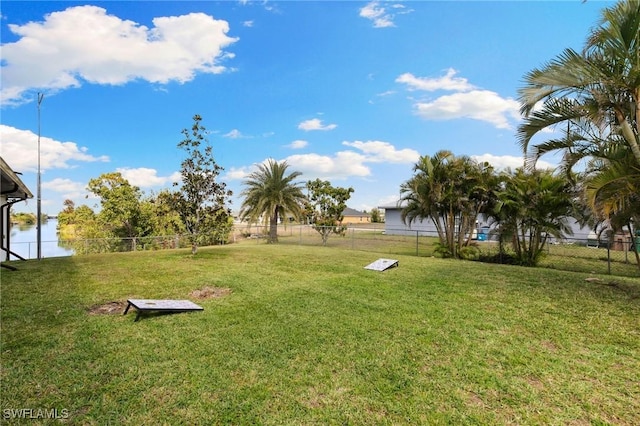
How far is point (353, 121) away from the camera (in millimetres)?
19188

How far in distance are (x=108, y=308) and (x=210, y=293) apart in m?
1.60

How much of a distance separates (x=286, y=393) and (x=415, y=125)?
1549 centimetres

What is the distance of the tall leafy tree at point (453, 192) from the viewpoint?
11.7 m

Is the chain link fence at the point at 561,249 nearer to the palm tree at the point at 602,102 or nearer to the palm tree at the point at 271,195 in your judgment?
the palm tree at the point at 271,195

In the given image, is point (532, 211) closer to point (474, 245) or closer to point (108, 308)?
point (474, 245)

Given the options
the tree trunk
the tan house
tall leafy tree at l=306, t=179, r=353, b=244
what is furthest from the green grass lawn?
the tan house

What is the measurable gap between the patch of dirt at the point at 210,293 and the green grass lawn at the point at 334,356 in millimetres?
221

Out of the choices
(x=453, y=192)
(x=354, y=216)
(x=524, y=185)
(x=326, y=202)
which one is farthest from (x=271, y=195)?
(x=354, y=216)

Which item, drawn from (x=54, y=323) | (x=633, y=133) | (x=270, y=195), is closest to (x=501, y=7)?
(x=633, y=133)

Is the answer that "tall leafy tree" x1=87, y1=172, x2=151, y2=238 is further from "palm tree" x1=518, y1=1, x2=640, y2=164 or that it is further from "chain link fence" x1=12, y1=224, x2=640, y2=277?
"palm tree" x1=518, y1=1, x2=640, y2=164

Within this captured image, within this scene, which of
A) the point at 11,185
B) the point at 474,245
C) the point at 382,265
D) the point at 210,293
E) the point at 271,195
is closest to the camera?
the point at 210,293

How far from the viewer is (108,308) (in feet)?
16.5

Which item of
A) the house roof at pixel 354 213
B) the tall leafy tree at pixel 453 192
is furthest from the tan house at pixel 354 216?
the tall leafy tree at pixel 453 192

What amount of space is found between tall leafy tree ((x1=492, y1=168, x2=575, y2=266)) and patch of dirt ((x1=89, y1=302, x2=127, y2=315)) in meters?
10.5
